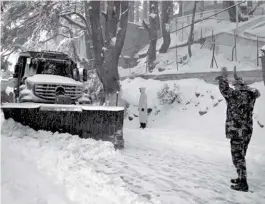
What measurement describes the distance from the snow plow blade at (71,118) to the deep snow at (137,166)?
230 mm

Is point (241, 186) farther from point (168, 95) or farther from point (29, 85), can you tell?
point (168, 95)

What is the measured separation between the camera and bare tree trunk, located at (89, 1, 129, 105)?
48.5 feet

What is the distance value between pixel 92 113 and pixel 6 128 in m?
1.97

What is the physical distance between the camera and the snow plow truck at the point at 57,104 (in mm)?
7326

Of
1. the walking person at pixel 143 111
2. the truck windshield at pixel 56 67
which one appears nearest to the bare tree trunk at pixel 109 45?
the walking person at pixel 143 111

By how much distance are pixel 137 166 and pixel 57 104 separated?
2.59m

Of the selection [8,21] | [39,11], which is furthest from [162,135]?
[8,21]

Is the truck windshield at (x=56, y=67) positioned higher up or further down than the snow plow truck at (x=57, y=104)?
higher up

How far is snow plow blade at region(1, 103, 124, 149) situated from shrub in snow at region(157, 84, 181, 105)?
302 inches

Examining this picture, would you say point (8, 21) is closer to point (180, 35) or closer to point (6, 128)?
point (6, 128)

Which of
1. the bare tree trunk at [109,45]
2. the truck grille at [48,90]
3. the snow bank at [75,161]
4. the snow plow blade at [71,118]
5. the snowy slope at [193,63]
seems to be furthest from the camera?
the snowy slope at [193,63]

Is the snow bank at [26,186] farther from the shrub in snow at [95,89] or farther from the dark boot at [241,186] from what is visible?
the shrub in snow at [95,89]

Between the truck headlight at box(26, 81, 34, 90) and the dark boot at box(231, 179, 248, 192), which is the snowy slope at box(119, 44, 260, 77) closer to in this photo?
the truck headlight at box(26, 81, 34, 90)

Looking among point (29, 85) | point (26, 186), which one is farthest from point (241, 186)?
point (29, 85)
